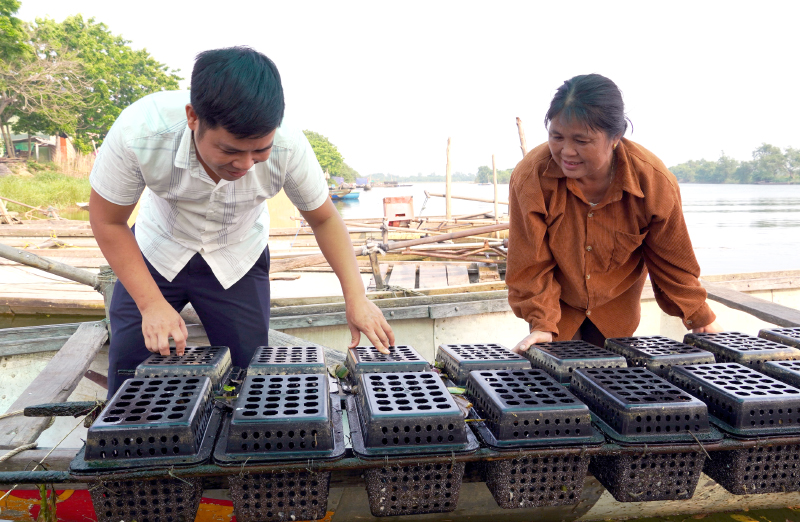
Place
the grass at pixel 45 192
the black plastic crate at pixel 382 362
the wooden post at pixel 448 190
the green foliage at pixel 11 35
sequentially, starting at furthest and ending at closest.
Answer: the green foliage at pixel 11 35
the grass at pixel 45 192
the wooden post at pixel 448 190
the black plastic crate at pixel 382 362

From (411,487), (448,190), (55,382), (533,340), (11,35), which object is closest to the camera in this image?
(411,487)

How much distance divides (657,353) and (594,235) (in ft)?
2.42

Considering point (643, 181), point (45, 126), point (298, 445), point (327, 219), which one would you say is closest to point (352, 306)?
point (327, 219)

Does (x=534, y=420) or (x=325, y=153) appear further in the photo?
(x=325, y=153)

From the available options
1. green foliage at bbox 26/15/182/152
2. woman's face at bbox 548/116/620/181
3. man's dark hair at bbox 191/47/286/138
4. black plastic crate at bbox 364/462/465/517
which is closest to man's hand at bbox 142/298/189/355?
man's dark hair at bbox 191/47/286/138

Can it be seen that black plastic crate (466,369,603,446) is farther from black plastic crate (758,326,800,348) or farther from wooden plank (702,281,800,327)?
wooden plank (702,281,800,327)

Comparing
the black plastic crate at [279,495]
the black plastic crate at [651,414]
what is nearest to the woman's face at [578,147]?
the black plastic crate at [651,414]

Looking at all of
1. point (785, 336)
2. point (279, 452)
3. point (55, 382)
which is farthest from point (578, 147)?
point (55, 382)

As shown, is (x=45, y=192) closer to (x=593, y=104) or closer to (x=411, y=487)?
(x=593, y=104)

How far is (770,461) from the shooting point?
69.1 inches

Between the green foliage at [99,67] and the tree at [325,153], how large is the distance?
35606 mm

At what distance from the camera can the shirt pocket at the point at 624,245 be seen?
2725mm

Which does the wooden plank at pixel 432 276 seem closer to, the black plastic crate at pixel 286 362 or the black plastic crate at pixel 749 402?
the black plastic crate at pixel 286 362

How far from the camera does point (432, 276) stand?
26.7 feet
